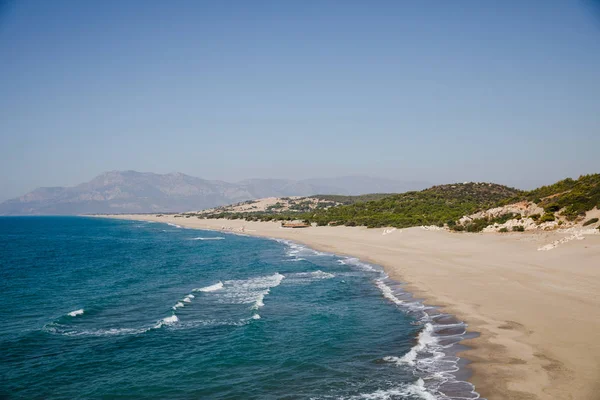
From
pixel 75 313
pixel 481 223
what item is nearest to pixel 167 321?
pixel 75 313

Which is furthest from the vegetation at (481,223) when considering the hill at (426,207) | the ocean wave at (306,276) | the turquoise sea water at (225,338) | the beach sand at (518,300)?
the ocean wave at (306,276)

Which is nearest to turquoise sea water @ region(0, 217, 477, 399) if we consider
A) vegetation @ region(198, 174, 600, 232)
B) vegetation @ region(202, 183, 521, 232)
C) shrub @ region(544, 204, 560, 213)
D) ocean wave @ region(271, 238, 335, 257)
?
ocean wave @ region(271, 238, 335, 257)

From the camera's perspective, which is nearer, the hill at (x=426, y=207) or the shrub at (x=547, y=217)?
the shrub at (x=547, y=217)

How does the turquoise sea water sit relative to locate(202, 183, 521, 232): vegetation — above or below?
below

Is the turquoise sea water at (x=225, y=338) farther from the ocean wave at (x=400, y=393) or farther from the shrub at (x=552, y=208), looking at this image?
the shrub at (x=552, y=208)

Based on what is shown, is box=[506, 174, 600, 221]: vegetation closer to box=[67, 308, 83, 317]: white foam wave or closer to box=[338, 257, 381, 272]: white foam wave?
box=[338, 257, 381, 272]: white foam wave

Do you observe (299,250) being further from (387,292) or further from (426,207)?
(426,207)
